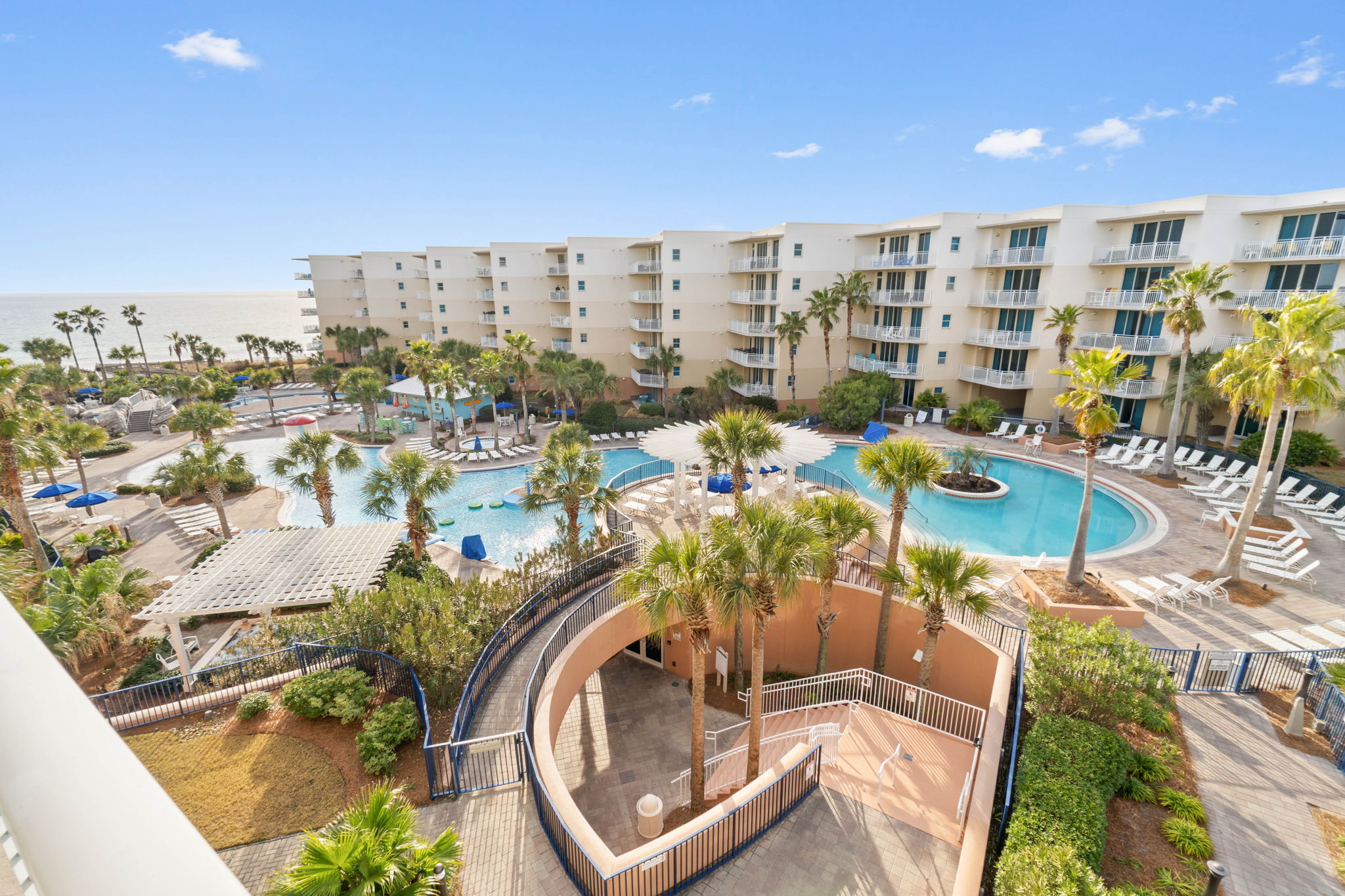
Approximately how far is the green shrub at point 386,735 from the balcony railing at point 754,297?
Result: 118 feet

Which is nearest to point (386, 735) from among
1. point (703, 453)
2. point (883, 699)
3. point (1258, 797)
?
point (883, 699)

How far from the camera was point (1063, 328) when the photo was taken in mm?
32375

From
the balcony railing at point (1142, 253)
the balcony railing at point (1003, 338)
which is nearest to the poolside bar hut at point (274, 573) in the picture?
the balcony railing at point (1003, 338)

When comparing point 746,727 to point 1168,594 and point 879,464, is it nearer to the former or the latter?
point 879,464

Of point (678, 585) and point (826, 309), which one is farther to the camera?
point (826, 309)

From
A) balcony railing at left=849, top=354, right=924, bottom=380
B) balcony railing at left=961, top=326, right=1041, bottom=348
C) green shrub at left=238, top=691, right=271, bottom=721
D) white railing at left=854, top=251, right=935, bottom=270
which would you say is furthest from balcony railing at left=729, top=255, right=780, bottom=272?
green shrub at left=238, top=691, right=271, bottom=721

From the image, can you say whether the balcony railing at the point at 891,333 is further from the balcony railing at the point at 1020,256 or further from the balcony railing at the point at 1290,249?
the balcony railing at the point at 1290,249

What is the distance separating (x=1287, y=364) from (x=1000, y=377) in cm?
2126

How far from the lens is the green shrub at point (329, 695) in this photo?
11.0m

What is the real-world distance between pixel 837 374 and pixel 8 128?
4086 centimetres

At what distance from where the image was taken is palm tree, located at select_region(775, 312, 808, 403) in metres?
38.8

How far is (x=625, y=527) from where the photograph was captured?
20.1 metres

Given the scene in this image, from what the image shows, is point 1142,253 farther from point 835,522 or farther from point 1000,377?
point 835,522

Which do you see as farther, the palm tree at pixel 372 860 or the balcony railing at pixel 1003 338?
the balcony railing at pixel 1003 338
